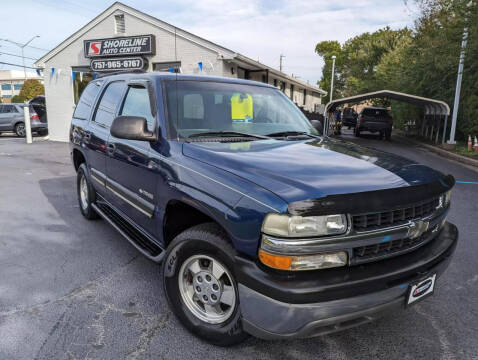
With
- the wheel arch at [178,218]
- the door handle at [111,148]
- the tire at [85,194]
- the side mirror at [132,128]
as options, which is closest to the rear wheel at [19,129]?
the tire at [85,194]

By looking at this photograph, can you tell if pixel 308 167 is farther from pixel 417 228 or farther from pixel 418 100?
pixel 418 100

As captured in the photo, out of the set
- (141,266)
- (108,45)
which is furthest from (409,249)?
(108,45)

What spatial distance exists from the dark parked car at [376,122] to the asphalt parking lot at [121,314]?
1695 cm

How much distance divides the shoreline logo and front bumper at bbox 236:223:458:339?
622 inches

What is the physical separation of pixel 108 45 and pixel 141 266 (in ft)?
45.6

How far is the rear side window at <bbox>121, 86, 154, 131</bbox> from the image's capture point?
10.2ft

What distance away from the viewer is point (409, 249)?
86.2 inches

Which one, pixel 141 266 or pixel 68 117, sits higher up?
pixel 68 117

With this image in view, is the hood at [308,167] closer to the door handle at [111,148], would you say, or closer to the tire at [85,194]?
the door handle at [111,148]

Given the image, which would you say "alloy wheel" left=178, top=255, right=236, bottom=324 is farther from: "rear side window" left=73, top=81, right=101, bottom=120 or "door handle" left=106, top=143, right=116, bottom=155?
"rear side window" left=73, top=81, right=101, bottom=120

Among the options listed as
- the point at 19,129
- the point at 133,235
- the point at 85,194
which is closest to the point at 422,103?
the point at 85,194

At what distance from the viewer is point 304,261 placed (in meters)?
1.86

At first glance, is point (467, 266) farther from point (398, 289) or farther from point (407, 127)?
point (407, 127)

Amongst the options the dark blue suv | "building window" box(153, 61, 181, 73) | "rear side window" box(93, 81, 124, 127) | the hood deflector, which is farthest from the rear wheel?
the hood deflector
